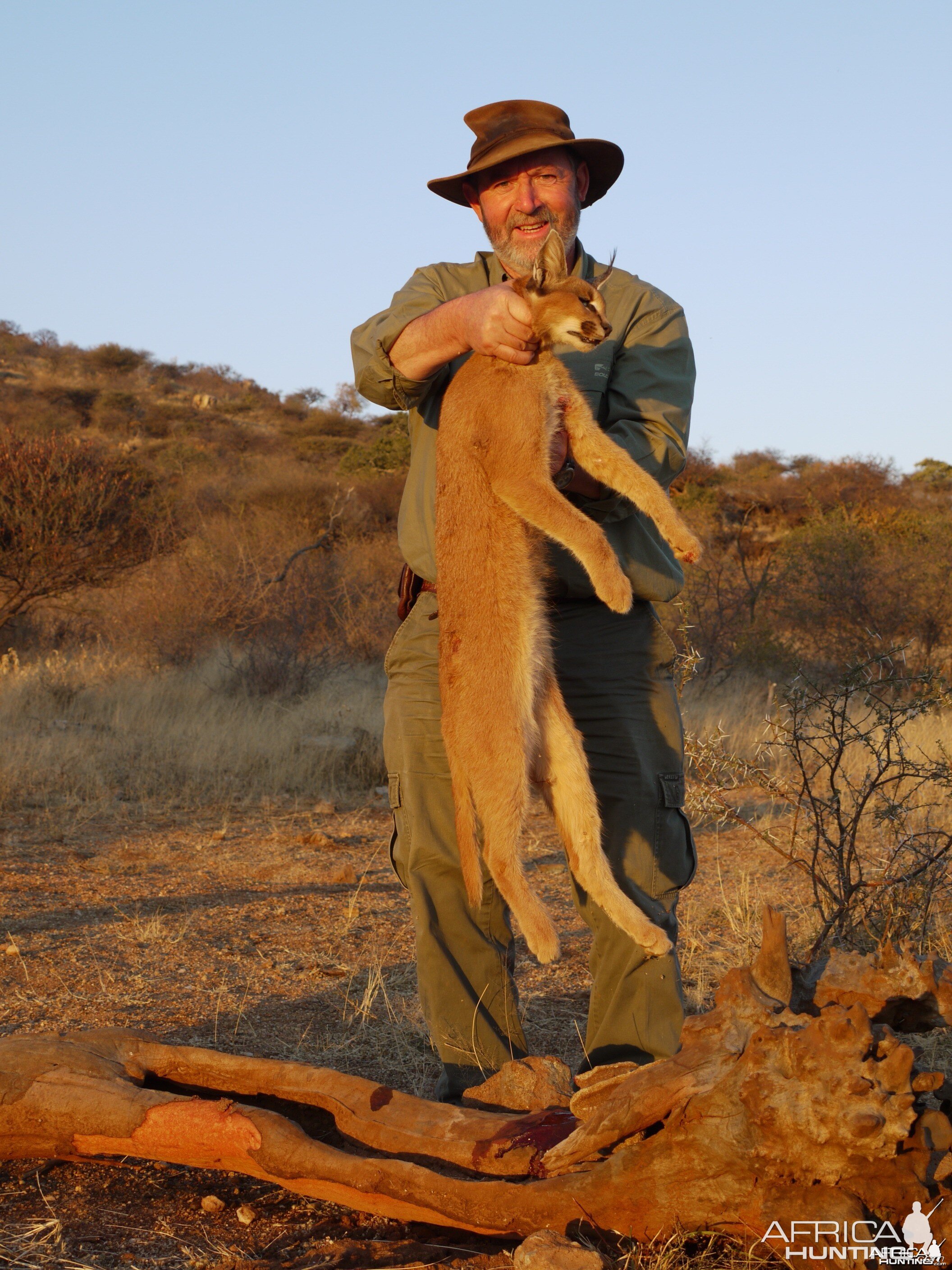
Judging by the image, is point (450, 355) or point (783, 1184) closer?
point (783, 1184)

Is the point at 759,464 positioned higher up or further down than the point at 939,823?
higher up

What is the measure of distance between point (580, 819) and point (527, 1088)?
2.40 feet

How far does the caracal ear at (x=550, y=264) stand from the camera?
2943 mm

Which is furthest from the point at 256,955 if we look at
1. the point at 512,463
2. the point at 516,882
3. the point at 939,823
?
the point at 939,823

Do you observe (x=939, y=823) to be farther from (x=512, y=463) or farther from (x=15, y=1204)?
(x=15, y=1204)

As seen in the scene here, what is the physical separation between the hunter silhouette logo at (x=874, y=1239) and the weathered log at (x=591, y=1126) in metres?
0.01

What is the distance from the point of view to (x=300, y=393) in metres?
43.1

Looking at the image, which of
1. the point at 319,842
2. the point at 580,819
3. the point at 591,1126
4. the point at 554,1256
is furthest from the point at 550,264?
the point at 319,842

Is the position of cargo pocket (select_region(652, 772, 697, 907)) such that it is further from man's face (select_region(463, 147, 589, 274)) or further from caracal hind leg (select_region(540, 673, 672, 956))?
man's face (select_region(463, 147, 589, 274))

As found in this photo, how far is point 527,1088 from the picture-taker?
8.91 ft

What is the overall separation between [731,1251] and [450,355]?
2.28m

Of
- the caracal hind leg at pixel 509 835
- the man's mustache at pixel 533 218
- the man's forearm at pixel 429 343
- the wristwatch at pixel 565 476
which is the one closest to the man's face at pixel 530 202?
the man's mustache at pixel 533 218

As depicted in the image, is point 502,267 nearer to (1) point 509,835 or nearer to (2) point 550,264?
(2) point 550,264

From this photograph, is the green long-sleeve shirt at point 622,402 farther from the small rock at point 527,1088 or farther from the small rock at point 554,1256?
the small rock at point 554,1256
